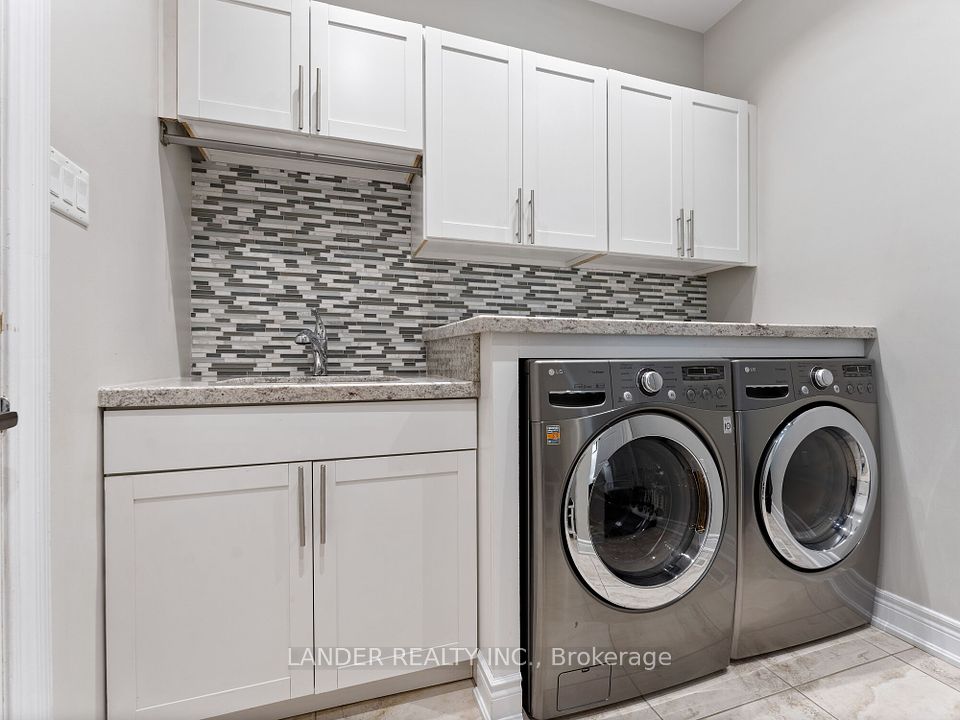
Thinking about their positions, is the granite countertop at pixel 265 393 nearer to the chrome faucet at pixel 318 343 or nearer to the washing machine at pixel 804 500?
the chrome faucet at pixel 318 343

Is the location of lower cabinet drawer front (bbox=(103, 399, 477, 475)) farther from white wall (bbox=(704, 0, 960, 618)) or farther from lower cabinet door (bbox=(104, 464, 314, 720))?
white wall (bbox=(704, 0, 960, 618))

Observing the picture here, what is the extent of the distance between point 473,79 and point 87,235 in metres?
1.39

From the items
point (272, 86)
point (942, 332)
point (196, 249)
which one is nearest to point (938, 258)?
point (942, 332)

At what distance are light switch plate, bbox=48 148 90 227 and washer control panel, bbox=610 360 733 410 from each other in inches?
51.1

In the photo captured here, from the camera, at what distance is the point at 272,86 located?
1615 mm

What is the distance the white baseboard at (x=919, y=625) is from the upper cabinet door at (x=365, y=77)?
2.37 m

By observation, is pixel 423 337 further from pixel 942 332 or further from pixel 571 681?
pixel 942 332

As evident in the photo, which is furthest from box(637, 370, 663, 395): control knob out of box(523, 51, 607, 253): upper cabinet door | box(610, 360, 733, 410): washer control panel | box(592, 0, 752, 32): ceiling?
box(592, 0, 752, 32): ceiling

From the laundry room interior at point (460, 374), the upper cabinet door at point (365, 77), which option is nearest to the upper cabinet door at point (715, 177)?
the laundry room interior at point (460, 374)

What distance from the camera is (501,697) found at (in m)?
1.30

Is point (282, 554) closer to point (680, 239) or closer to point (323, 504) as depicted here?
point (323, 504)

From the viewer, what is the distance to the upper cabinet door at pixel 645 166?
208 cm

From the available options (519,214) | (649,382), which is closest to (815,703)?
(649,382)

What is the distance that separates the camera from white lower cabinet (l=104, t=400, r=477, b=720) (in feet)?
3.78
